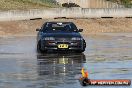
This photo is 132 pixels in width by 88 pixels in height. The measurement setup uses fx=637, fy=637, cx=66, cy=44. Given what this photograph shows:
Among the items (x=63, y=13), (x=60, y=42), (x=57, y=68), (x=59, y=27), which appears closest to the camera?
(x=57, y=68)

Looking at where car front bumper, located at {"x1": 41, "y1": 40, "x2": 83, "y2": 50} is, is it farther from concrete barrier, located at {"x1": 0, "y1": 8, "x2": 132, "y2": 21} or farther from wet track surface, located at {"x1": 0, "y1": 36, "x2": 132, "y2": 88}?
concrete barrier, located at {"x1": 0, "y1": 8, "x2": 132, "y2": 21}

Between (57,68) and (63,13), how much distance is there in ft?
139

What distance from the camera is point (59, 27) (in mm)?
29906

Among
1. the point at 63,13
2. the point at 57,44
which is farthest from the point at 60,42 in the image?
the point at 63,13

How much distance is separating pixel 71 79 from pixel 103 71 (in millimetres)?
2656

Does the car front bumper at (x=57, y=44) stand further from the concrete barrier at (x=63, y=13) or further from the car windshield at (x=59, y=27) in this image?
the concrete barrier at (x=63, y=13)

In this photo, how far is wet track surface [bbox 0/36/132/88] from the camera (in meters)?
16.5

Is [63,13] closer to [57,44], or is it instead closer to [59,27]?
[59,27]

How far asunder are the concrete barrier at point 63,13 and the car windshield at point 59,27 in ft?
95.7

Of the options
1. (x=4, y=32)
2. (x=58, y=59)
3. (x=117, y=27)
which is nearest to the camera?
(x=58, y=59)

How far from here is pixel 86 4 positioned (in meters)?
88.6

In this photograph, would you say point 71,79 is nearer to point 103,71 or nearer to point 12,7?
point 103,71

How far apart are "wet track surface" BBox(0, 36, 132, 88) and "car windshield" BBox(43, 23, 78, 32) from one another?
144 cm

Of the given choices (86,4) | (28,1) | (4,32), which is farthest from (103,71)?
(86,4)
